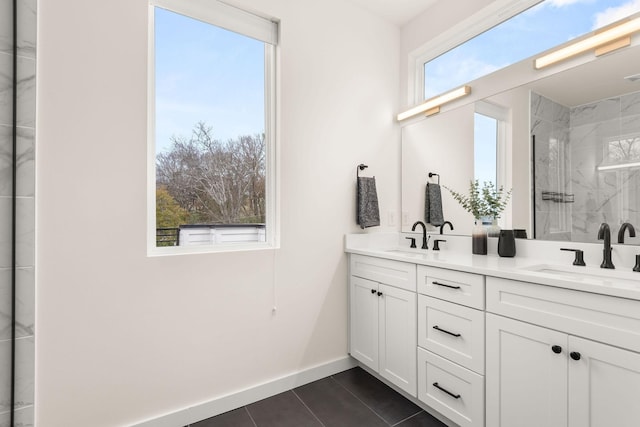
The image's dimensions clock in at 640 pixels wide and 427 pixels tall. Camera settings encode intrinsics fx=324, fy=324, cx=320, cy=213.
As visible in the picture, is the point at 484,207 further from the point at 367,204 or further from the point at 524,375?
the point at 524,375

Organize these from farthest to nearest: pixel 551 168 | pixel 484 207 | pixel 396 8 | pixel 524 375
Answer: pixel 396 8
pixel 484 207
pixel 551 168
pixel 524 375

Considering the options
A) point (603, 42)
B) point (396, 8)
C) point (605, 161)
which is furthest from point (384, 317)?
point (396, 8)

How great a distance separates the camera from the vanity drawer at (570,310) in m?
1.07

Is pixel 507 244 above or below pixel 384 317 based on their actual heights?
above

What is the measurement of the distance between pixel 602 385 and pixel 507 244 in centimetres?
86

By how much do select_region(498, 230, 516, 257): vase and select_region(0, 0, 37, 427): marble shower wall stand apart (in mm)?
2365

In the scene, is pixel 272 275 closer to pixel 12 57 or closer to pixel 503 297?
pixel 503 297

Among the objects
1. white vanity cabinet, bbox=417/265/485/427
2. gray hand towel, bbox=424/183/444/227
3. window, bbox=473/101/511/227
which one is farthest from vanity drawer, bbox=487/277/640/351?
gray hand towel, bbox=424/183/444/227

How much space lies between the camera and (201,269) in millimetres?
1834

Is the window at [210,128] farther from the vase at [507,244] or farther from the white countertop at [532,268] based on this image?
the vase at [507,244]

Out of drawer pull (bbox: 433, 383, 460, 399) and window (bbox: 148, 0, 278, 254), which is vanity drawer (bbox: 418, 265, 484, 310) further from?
window (bbox: 148, 0, 278, 254)

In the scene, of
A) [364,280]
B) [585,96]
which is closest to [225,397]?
[364,280]

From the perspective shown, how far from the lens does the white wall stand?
1.49 metres

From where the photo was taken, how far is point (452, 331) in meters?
1.62
